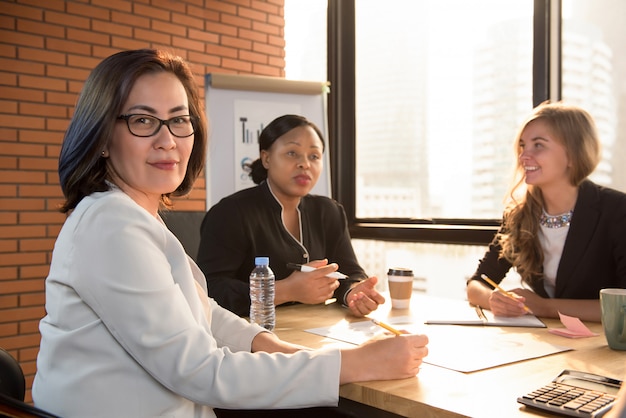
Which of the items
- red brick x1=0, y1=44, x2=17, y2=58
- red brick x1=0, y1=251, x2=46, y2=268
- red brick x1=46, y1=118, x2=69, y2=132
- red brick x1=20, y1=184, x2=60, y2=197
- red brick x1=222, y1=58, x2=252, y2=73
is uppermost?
red brick x1=222, y1=58, x2=252, y2=73

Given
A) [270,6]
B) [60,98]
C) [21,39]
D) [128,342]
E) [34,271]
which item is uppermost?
[270,6]

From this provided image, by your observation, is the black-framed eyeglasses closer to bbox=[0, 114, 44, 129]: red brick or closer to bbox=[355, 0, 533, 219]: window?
bbox=[0, 114, 44, 129]: red brick

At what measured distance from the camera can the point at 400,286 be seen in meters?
1.88

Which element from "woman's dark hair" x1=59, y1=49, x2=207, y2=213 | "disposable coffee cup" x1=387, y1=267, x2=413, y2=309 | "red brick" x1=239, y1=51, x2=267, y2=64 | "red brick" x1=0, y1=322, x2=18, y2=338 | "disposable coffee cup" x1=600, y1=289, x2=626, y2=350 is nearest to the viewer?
"woman's dark hair" x1=59, y1=49, x2=207, y2=213

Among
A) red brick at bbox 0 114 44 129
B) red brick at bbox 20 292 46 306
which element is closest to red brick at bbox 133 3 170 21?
red brick at bbox 0 114 44 129

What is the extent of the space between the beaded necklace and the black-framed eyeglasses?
1498mm

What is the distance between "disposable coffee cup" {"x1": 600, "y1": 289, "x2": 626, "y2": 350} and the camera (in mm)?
1303

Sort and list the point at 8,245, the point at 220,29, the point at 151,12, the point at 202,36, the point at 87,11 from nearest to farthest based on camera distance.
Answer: the point at 8,245 < the point at 87,11 < the point at 151,12 < the point at 202,36 < the point at 220,29

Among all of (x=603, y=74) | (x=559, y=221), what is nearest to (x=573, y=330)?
(x=559, y=221)

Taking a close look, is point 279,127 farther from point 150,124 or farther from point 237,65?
point 237,65

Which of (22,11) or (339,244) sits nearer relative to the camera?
(339,244)

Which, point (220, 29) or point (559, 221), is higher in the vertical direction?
point (220, 29)

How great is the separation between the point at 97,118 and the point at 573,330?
1.28 m

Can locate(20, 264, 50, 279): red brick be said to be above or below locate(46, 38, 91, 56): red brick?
below
